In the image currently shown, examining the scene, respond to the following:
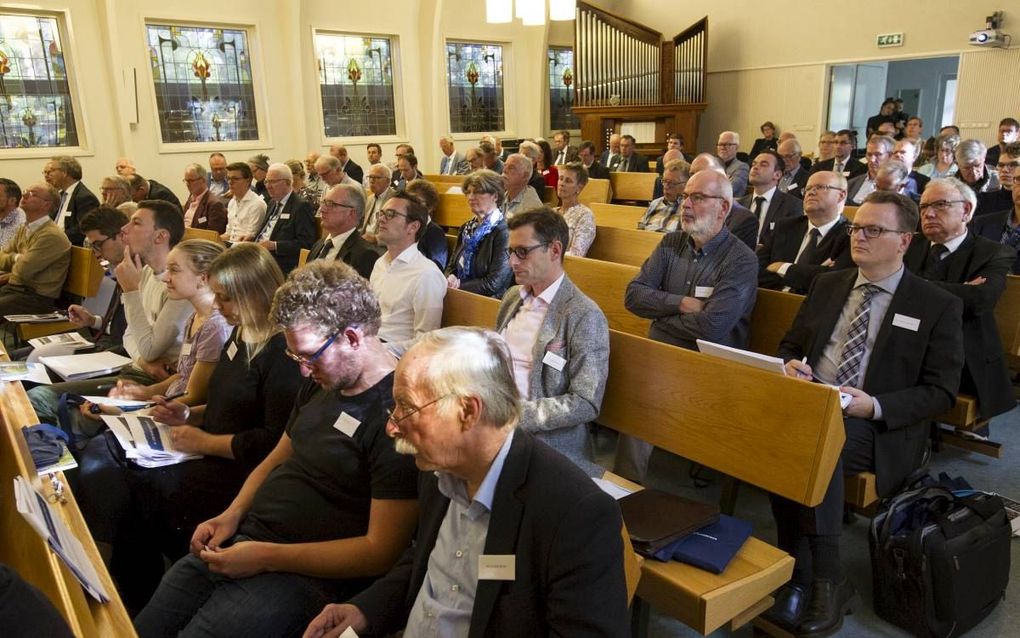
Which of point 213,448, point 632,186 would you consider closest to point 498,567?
point 213,448

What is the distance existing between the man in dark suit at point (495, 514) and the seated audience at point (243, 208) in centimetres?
510

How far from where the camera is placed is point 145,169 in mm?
9367

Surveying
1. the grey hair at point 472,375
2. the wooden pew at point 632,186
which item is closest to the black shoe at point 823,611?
the grey hair at point 472,375

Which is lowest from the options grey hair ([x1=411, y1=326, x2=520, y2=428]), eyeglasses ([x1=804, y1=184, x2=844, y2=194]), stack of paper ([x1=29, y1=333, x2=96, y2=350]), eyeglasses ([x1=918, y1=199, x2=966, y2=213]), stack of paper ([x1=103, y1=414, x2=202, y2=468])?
stack of paper ([x1=29, y1=333, x2=96, y2=350])

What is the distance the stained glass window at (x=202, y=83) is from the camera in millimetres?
9547

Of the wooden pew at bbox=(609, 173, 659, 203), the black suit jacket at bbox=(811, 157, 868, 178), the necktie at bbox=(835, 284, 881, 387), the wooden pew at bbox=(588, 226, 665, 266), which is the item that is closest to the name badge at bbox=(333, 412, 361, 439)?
the necktie at bbox=(835, 284, 881, 387)

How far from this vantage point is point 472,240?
4.24 meters

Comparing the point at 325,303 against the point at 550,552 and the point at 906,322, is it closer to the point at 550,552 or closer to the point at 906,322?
the point at 550,552

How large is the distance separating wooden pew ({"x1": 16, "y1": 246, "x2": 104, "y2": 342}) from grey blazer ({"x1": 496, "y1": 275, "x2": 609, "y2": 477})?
335 centimetres

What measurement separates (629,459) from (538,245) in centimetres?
99

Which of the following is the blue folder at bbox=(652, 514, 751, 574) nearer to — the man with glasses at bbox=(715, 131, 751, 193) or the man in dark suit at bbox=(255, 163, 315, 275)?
the man in dark suit at bbox=(255, 163, 315, 275)

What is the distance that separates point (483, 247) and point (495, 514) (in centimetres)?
301

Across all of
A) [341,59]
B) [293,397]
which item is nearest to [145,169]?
[341,59]

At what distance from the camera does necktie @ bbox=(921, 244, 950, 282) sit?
313 cm
